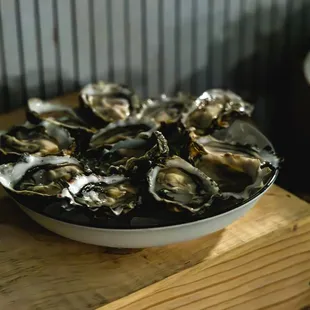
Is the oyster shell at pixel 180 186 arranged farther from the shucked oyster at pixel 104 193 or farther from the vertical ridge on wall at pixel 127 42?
the vertical ridge on wall at pixel 127 42

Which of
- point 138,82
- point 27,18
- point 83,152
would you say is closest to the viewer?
point 83,152

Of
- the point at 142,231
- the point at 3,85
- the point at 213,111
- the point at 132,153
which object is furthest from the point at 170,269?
the point at 3,85

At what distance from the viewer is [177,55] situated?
48.9 inches

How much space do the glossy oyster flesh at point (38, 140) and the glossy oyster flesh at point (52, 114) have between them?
3 centimetres

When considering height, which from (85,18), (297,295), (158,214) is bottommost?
(297,295)

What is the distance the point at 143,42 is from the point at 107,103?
0.99 feet

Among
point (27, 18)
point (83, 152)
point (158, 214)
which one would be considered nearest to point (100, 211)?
Answer: point (158, 214)

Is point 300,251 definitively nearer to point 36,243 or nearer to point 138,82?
point 36,243

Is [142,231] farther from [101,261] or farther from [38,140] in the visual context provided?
[38,140]

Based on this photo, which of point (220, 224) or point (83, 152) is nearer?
point (220, 224)

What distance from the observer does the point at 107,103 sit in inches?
35.9

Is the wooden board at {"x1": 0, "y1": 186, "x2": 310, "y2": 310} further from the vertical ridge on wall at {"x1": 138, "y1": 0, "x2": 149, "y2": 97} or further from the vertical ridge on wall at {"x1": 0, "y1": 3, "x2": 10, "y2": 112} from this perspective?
the vertical ridge on wall at {"x1": 138, "y1": 0, "x2": 149, "y2": 97}

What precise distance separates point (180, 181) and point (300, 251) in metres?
0.16

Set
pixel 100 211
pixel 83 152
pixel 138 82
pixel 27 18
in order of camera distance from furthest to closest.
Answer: pixel 138 82, pixel 27 18, pixel 83 152, pixel 100 211
